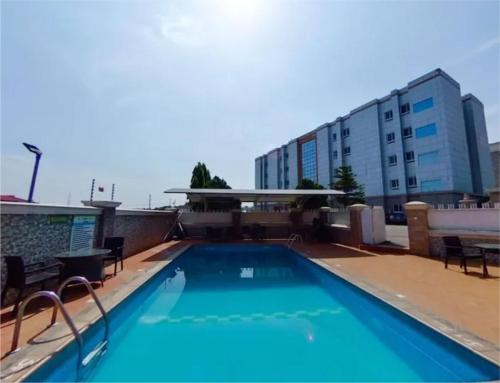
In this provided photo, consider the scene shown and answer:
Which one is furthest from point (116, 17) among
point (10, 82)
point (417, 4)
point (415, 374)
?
point (415, 374)

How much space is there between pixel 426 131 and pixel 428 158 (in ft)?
9.10

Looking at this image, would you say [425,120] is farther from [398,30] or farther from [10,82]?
[10,82]

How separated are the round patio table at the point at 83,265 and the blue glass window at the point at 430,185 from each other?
93.4 ft

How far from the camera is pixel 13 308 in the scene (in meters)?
4.23

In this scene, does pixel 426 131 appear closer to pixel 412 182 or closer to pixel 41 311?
pixel 412 182

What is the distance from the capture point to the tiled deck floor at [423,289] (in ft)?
11.6

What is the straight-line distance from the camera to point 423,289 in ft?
16.7

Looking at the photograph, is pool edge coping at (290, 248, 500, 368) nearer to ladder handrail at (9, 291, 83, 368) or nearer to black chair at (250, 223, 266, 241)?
ladder handrail at (9, 291, 83, 368)

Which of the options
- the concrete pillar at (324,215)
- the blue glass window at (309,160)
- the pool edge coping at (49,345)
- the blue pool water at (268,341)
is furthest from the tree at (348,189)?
the pool edge coping at (49,345)

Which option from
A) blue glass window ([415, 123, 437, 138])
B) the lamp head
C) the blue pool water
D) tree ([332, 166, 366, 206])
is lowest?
the blue pool water

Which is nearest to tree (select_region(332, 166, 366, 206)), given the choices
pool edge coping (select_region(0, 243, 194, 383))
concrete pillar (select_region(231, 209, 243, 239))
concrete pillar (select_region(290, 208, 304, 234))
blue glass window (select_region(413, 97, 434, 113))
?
blue glass window (select_region(413, 97, 434, 113))

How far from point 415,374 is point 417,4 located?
8.64m

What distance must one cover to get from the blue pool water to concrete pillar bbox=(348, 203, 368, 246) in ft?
17.3

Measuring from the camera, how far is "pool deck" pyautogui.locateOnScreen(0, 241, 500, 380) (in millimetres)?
3275
